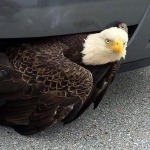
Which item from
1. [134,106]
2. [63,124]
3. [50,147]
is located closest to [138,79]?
[134,106]

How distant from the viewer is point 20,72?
9.00 ft

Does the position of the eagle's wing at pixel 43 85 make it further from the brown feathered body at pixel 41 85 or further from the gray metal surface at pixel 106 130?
the gray metal surface at pixel 106 130

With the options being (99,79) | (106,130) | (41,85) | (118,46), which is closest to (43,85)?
(41,85)

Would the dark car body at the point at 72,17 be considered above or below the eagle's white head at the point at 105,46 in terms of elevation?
above

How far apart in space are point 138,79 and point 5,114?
1.38 metres

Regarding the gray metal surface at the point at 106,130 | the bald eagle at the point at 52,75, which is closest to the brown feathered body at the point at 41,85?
the bald eagle at the point at 52,75

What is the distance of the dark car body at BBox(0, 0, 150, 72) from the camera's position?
2570mm

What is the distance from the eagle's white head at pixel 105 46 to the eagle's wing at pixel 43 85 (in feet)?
0.42

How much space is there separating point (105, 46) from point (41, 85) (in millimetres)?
468

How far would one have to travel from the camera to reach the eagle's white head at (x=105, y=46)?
9.18 feet

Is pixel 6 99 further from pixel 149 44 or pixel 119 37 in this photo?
pixel 149 44

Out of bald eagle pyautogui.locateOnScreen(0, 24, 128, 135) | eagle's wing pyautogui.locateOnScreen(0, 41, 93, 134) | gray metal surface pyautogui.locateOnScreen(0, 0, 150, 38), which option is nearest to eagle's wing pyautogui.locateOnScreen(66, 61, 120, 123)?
bald eagle pyautogui.locateOnScreen(0, 24, 128, 135)

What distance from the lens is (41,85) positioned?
2.72 meters

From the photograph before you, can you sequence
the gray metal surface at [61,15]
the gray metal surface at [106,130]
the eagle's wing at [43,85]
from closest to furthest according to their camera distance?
the gray metal surface at [61,15]
the eagle's wing at [43,85]
the gray metal surface at [106,130]
